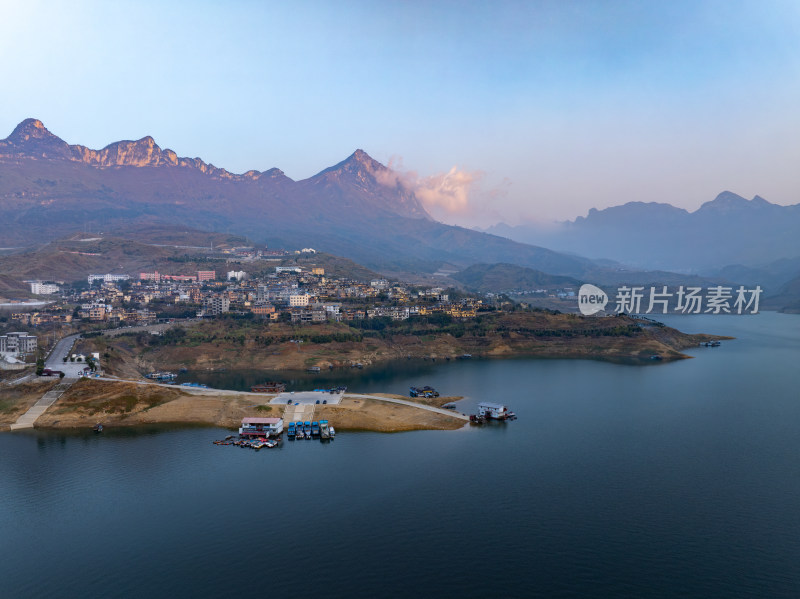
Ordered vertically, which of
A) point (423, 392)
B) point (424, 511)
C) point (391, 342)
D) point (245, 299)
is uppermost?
point (245, 299)

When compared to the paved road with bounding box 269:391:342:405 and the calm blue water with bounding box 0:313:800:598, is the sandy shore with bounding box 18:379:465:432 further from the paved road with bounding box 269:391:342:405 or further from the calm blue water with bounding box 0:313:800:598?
the calm blue water with bounding box 0:313:800:598

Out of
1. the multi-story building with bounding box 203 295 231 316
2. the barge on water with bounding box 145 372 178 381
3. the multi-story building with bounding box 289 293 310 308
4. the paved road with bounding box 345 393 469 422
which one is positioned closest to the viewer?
the paved road with bounding box 345 393 469 422

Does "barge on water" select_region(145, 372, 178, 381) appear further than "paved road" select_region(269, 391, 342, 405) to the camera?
Yes

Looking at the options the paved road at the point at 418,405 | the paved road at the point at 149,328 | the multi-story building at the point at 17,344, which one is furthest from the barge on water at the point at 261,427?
the paved road at the point at 149,328

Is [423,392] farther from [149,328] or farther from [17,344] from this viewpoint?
[149,328]

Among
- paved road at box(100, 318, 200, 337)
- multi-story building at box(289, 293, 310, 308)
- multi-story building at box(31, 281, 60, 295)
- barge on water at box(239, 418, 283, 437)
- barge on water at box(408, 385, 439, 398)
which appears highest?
multi-story building at box(289, 293, 310, 308)

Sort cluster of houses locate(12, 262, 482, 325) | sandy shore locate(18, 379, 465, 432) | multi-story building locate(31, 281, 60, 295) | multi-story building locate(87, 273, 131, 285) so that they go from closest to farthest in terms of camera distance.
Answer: sandy shore locate(18, 379, 465, 432)
cluster of houses locate(12, 262, 482, 325)
multi-story building locate(31, 281, 60, 295)
multi-story building locate(87, 273, 131, 285)

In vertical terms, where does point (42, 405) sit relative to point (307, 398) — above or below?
below

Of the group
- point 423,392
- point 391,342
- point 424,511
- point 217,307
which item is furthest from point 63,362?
point 424,511

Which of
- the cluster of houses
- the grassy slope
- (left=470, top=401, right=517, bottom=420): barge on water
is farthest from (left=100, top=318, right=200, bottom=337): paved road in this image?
(left=470, top=401, right=517, bottom=420): barge on water

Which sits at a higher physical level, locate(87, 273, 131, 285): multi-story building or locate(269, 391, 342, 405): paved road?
locate(87, 273, 131, 285): multi-story building
